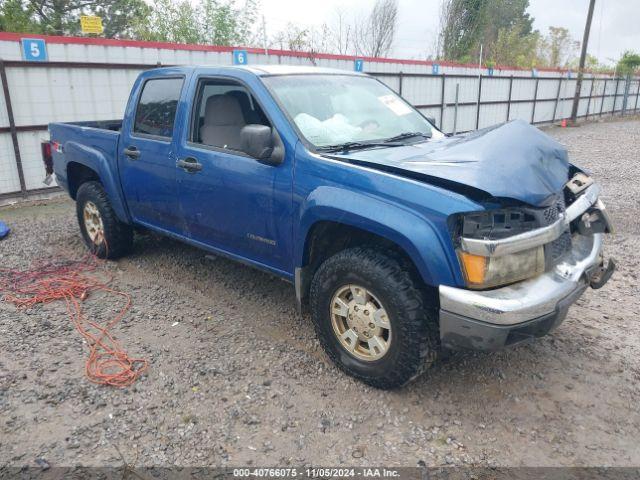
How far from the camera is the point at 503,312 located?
101 inches

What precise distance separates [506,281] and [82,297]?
363cm

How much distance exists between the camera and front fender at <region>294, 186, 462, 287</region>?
266cm

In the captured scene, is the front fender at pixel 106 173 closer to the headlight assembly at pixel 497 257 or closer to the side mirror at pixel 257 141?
the side mirror at pixel 257 141

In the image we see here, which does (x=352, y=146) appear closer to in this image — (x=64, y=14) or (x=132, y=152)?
(x=132, y=152)

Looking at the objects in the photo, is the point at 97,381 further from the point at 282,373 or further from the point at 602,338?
the point at 602,338

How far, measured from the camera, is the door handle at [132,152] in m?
4.56

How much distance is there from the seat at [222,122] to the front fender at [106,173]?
4.55ft

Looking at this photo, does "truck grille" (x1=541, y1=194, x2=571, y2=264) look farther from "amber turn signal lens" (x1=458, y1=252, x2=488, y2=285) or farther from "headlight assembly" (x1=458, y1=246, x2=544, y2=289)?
"amber turn signal lens" (x1=458, y1=252, x2=488, y2=285)

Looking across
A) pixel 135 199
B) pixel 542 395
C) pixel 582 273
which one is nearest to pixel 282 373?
pixel 542 395

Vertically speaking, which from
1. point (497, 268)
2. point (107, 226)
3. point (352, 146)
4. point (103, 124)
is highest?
point (352, 146)

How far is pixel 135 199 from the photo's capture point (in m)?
4.77

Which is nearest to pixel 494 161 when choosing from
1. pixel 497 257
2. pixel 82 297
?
pixel 497 257

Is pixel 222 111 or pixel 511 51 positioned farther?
pixel 511 51

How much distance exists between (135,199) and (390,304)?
2.92m
